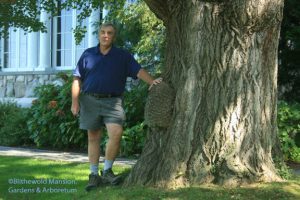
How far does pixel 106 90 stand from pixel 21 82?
12.9 metres

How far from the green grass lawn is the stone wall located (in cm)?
790

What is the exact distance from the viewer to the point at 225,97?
5266mm

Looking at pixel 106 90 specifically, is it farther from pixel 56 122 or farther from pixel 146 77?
pixel 56 122

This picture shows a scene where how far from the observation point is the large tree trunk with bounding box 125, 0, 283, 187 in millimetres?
5211

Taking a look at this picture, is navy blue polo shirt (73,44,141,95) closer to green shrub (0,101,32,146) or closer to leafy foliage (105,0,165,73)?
leafy foliage (105,0,165,73)

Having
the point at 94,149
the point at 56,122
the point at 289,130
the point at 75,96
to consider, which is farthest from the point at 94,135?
the point at 56,122

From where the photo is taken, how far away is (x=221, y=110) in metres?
5.27

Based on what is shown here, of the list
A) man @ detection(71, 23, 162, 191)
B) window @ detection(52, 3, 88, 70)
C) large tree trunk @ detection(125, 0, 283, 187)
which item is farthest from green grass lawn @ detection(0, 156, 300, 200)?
window @ detection(52, 3, 88, 70)

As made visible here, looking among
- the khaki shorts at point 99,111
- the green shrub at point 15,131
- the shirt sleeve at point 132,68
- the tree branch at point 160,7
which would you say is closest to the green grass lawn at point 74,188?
the khaki shorts at point 99,111

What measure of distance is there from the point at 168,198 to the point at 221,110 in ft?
3.22

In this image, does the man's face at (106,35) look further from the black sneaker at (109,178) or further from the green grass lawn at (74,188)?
the green grass lawn at (74,188)

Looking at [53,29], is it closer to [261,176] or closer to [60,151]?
[60,151]

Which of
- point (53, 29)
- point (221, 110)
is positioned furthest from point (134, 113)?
point (53, 29)

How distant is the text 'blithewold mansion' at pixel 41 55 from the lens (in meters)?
17.3
